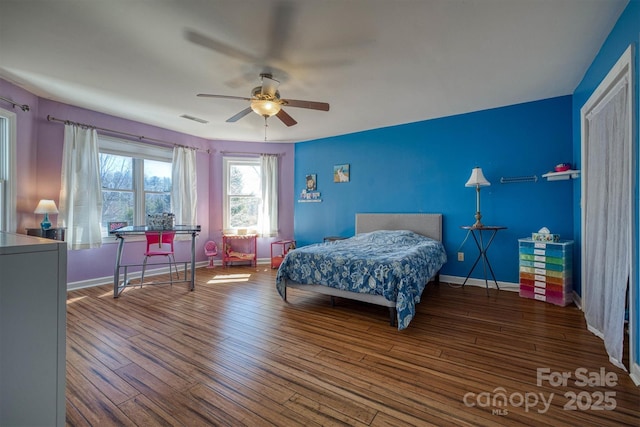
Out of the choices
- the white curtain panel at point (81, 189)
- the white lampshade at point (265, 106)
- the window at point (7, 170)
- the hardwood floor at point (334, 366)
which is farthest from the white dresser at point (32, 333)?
the white curtain panel at point (81, 189)

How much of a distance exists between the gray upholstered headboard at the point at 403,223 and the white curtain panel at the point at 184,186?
10.0ft

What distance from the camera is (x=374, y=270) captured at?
8.66ft

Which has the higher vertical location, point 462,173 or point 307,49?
point 307,49

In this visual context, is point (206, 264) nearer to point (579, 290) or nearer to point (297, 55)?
point (297, 55)

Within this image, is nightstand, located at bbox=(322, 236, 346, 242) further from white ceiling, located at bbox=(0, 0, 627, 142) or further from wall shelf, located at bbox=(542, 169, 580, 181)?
wall shelf, located at bbox=(542, 169, 580, 181)

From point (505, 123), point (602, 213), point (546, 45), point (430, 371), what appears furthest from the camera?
point (505, 123)

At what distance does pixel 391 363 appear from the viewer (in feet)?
6.36

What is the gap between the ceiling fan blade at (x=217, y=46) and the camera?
7.20 ft

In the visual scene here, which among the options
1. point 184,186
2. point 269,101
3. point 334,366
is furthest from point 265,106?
point 184,186

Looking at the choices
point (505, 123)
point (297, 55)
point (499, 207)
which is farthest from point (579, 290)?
point (297, 55)

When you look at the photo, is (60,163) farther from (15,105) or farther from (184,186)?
(184,186)

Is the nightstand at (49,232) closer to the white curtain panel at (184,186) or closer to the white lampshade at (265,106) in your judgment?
the white curtain panel at (184,186)

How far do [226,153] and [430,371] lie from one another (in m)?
5.09

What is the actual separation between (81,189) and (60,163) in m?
0.42
